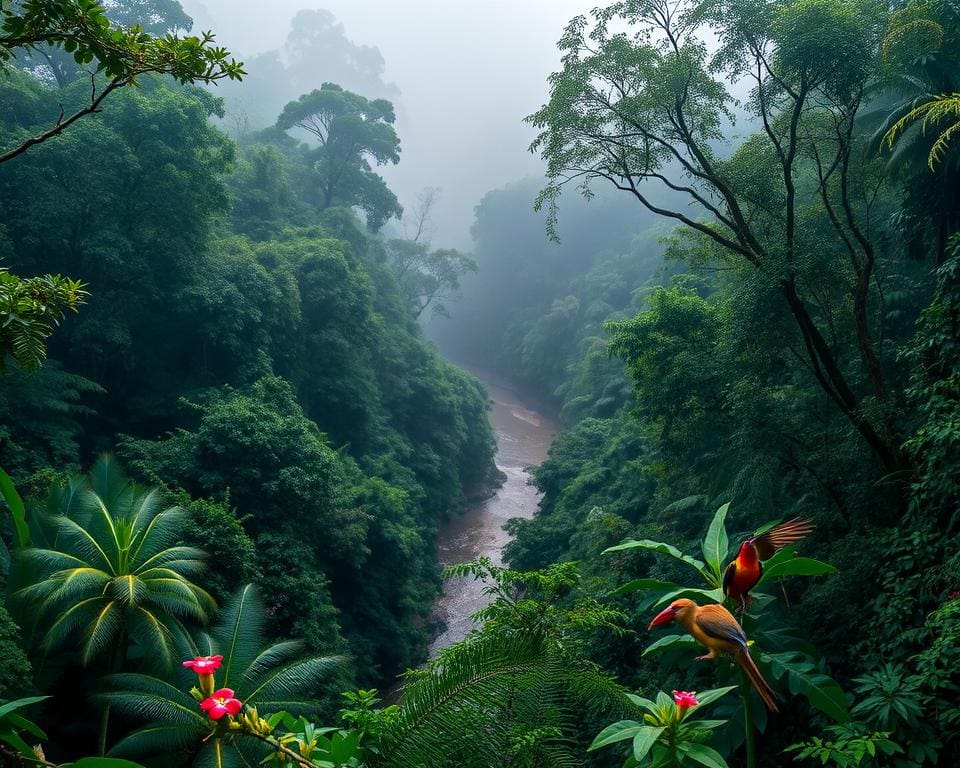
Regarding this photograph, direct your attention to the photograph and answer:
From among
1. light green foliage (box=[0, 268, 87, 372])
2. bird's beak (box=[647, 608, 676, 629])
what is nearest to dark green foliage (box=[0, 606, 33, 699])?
light green foliage (box=[0, 268, 87, 372])

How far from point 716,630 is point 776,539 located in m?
0.49

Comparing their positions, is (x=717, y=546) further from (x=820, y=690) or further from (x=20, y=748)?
(x=20, y=748)

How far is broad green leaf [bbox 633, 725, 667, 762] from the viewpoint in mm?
1618

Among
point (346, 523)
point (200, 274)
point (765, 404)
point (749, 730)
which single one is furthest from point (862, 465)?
point (200, 274)

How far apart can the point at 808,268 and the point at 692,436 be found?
4.03 meters

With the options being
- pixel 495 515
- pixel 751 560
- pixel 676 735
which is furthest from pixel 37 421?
pixel 495 515

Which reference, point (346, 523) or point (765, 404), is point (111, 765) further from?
point (346, 523)

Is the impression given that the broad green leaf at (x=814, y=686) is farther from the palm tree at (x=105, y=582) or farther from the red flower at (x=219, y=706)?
the palm tree at (x=105, y=582)

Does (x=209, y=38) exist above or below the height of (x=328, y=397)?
above

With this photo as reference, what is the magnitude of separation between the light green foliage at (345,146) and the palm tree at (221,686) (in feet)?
76.5

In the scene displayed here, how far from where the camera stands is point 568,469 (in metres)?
19.0

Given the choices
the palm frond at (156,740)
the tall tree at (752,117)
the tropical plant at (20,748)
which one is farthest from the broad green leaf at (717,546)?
the palm frond at (156,740)

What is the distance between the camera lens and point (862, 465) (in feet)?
19.2

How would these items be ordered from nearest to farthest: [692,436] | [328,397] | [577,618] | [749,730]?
[749,730]
[577,618]
[692,436]
[328,397]
